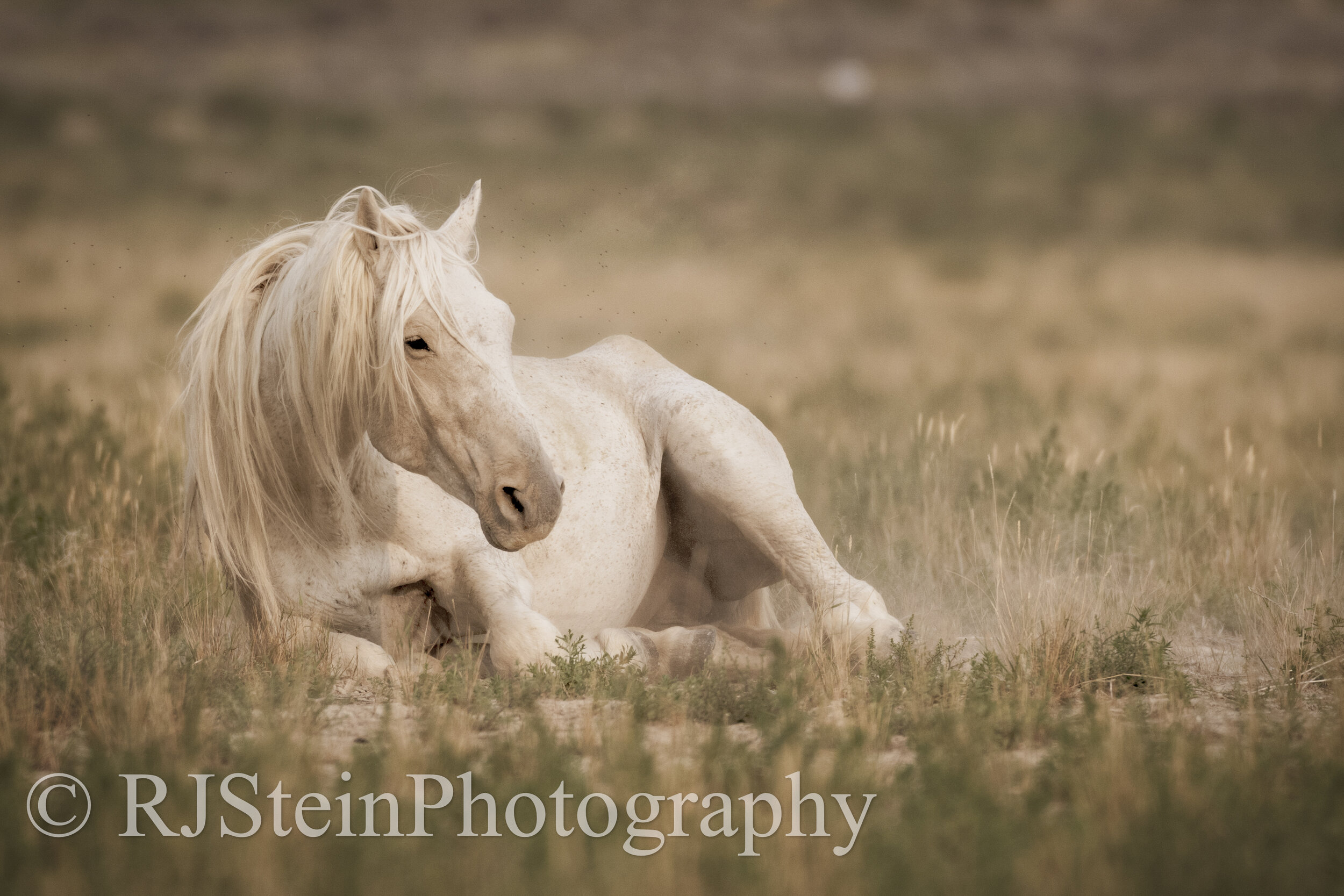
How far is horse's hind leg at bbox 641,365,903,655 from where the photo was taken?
15.4ft

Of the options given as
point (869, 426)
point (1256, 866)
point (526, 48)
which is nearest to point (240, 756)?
point (1256, 866)

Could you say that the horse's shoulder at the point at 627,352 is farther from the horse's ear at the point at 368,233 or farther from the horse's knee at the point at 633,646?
the horse's ear at the point at 368,233

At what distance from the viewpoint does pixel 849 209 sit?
32.5 meters

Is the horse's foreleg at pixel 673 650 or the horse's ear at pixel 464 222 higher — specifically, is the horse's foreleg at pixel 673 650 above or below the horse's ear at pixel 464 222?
below

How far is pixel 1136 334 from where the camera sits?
592 inches

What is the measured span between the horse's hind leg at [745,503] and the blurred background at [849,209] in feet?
A: 2.73

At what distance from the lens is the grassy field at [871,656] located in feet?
8.74

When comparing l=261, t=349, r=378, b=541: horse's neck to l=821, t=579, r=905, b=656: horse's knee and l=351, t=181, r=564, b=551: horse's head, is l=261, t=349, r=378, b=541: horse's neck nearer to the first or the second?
l=351, t=181, r=564, b=551: horse's head

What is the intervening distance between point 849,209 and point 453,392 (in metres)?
30.1

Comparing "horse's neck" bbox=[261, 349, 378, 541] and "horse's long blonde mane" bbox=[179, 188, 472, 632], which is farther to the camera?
"horse's neck" bbox=[261, 349, 378, 541]

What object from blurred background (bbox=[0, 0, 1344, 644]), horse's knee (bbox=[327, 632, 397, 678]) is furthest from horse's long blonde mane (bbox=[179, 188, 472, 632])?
blurred background (bbox=[0, 0, 1344, 644])

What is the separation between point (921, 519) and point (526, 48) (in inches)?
2110

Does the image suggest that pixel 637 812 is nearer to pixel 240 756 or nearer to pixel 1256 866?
pixel 240 756

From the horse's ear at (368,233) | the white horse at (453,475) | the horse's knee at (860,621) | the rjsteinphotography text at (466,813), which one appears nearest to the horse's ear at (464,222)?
the white horse at (453,475)
